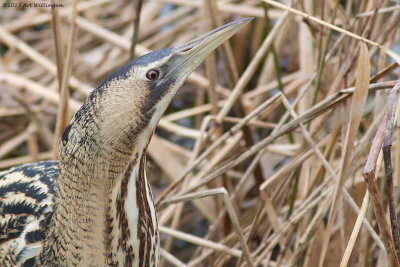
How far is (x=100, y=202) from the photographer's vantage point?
1.43 metres

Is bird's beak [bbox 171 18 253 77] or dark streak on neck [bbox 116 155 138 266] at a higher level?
bird's beak [bbox 171 18 253 77]

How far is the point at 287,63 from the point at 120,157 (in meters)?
2.30

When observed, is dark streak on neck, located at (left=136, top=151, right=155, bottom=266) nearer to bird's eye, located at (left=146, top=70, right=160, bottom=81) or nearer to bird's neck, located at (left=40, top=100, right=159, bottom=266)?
bird's neck, located at (left=40, top=100, right=159, bottom=266)

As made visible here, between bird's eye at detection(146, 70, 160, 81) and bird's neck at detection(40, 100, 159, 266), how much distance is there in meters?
0.12

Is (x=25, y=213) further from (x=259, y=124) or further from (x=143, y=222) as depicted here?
(x=259, y=124)

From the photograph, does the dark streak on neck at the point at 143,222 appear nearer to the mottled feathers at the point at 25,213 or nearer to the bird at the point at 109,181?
the bird at the point at 109,181

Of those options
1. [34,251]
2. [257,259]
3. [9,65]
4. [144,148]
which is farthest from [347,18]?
[9,65]

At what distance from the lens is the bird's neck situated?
4.53 feet

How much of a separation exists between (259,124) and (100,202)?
108 centimetres

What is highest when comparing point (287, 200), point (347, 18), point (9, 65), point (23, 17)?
point (23, 17)

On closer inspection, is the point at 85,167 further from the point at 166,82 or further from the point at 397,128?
the point at 397,128

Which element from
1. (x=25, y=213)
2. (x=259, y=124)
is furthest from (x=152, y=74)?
(x=259, y=124)

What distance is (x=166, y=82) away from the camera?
1433 millimetres

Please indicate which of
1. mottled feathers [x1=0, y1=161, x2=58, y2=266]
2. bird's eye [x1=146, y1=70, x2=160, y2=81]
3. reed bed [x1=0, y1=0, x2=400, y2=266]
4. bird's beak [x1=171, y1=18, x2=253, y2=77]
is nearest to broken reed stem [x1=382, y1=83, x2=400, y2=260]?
reed bed [x1=0, y1=0, x2=400, y2=266]
